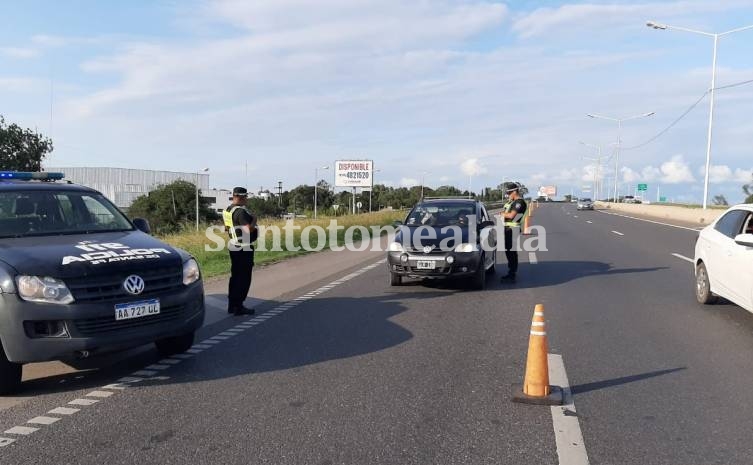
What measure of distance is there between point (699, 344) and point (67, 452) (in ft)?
19.9

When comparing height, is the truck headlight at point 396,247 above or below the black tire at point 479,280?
above

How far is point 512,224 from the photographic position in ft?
39.0

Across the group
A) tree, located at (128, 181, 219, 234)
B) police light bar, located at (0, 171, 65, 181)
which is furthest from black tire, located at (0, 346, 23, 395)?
tree, located at (128, 181, 219, 234)

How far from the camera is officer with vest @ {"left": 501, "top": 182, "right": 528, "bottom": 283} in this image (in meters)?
11.8

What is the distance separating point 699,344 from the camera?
676 cm

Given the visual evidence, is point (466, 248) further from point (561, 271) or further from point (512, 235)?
point (561, 271)

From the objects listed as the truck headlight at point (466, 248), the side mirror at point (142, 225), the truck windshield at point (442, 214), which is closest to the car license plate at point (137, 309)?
the side mirror at point (142, 225)

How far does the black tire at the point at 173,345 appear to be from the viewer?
6.26 meters

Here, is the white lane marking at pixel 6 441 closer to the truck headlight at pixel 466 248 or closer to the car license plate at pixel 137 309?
the car license plate at pixel 137 309

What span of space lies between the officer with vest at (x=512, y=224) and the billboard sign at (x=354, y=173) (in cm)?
3570

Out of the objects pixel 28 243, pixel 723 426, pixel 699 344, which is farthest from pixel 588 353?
pixel 28 243

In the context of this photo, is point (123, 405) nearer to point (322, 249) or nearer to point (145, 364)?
point (145, 364)

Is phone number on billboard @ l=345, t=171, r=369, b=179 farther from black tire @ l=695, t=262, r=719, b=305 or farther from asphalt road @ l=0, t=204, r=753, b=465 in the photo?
black tire @ l=695, t=262, r=719, b=305

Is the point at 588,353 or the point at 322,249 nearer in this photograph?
the point at 588,353
